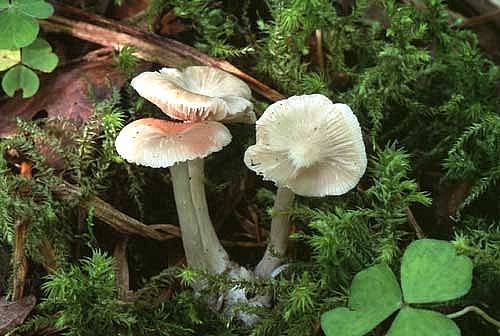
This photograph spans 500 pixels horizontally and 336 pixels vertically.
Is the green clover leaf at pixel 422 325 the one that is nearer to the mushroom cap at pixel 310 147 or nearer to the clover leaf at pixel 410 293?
the clover leaf at pixel 410 293

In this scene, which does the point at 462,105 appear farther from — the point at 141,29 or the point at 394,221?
the point at 141,29

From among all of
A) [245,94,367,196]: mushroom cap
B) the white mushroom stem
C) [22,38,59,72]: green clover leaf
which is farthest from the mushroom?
[22,38,59,72]: green clover leaf

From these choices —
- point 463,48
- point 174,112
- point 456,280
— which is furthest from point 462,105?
point 174,112

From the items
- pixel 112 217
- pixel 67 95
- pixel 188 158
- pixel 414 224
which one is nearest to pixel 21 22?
pixel 67 95

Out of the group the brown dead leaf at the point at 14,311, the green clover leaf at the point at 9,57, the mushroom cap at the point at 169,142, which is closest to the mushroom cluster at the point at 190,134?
the mushroom cap at the point at 169,142

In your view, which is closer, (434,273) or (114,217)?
(434,273)

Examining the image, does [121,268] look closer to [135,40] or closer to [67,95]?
[67,95]

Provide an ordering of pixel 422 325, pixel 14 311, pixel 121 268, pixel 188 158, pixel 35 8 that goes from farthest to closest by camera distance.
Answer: pixel 35 8, pixel 121 268, pixel 14 311, pixel 188 158, pixel 422 325

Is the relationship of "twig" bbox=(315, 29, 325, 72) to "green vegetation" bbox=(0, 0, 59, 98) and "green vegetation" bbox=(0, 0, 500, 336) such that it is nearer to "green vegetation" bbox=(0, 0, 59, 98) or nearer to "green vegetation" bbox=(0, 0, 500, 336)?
"green vegetation" bbox=(0, 0, 500, 336)
